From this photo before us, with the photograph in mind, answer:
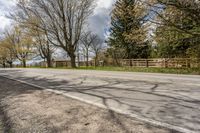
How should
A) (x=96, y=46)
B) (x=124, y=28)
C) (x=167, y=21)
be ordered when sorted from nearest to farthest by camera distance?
(x=167, y=21) → (x=124, y=28) → (x=96, y=46)

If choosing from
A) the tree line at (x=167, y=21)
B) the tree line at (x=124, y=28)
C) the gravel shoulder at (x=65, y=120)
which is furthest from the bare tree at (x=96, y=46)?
the gravel shoulder at (x=65, y=120)

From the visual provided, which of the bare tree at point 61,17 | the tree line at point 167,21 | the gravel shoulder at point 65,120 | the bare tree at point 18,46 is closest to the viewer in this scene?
the gravel shoulder at point 65,120

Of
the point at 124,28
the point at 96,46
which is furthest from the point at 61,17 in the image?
the point at 96,46

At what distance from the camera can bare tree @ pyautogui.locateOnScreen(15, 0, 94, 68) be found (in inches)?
1215

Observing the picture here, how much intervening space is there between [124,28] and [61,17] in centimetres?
1270

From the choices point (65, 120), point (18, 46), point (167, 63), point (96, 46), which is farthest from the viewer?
point (96, 46)

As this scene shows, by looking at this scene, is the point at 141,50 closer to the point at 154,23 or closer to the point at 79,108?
the point at 154,23

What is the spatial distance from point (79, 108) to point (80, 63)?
3991 cm

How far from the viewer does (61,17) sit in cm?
3234

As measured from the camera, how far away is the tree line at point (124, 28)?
17853mm

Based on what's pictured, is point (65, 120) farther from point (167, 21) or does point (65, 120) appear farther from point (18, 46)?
point (18, 46)

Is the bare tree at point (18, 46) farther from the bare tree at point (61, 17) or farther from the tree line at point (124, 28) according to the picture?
the bare tree at point (61, 17)

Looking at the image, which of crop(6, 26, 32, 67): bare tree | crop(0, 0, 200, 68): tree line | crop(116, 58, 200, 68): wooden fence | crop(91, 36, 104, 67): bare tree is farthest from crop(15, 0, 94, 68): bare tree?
crop(91, 36, 104, 67): bare tree

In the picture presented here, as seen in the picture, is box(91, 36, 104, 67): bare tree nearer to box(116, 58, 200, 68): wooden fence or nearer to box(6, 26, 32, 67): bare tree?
box(6, 26, 32, 67): bare tree
